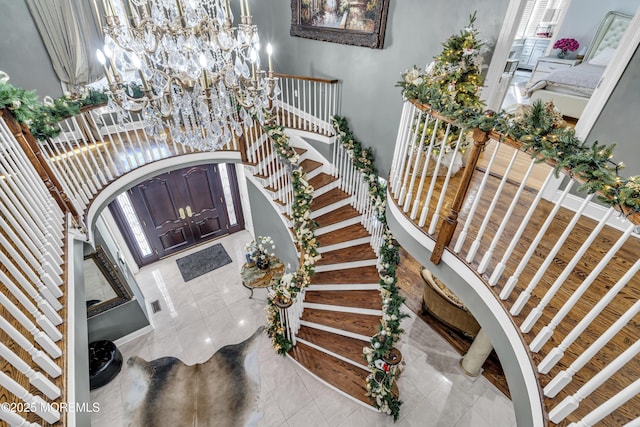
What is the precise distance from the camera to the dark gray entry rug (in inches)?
273

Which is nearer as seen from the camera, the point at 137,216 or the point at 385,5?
the point at 385,5

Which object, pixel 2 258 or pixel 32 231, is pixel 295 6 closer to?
pixel 32 231

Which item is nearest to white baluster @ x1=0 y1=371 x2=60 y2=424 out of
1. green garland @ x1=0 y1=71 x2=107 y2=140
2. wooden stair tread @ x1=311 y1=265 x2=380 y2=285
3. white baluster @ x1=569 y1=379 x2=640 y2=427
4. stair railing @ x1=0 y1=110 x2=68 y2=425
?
stair railing @ x1=0 y1=110 x2=68 y2=425

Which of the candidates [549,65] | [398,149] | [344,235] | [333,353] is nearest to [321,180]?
[344,235]

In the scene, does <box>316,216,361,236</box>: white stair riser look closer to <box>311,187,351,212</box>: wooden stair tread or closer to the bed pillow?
<box>311,187,351,212</box>: wooden stair tread

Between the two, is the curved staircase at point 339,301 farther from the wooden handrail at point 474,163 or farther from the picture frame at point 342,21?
the wooden handrail at point 474,163

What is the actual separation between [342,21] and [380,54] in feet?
2.95

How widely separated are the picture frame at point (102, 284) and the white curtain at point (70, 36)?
9.27 feet

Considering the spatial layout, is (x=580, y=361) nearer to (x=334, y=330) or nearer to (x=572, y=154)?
(x=572, y=154)

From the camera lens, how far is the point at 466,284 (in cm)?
241

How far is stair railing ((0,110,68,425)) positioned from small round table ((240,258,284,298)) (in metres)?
3.29

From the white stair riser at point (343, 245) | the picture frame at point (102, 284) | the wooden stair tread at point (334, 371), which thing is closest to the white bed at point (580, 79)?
the white stair riser at point (343, 245)

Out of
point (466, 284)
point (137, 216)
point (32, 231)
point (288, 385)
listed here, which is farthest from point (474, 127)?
point (137, 216)

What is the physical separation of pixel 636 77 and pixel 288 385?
18.0ft
